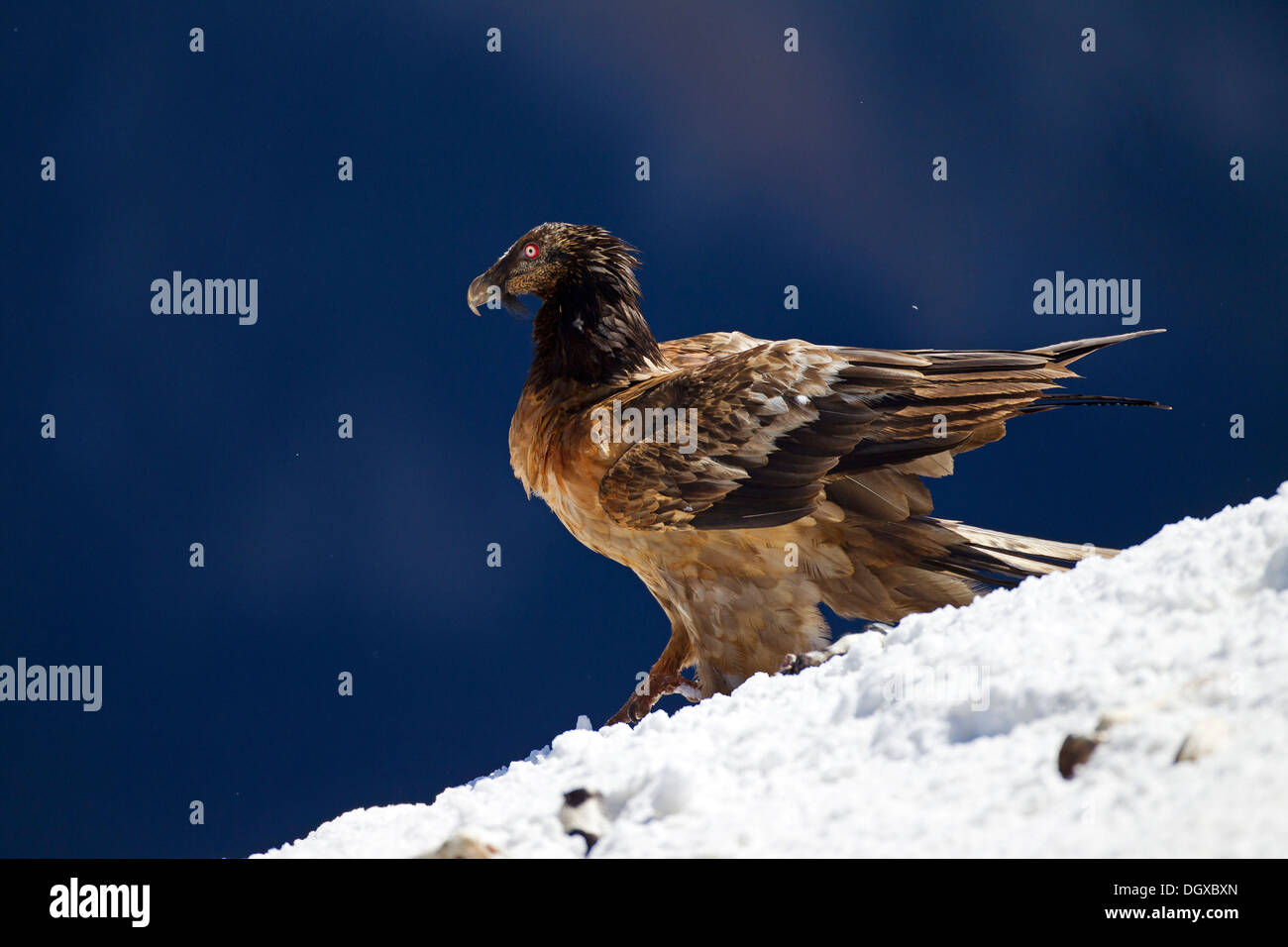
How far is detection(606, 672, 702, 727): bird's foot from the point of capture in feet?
16.6

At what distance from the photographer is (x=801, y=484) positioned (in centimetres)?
451

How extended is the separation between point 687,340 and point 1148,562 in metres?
3.22

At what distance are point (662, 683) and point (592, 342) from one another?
5.37 feet

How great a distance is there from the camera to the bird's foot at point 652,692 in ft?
16.6

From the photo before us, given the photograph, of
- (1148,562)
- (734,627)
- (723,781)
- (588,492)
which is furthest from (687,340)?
(723,781)

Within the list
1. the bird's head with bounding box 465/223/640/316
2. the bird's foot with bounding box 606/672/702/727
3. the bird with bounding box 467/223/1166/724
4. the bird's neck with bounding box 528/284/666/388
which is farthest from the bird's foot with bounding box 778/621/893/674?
the bird's head with bounding box 465/223/640/316

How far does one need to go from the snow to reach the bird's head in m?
2.53

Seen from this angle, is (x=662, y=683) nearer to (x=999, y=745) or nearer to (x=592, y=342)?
(x=592, y=342)

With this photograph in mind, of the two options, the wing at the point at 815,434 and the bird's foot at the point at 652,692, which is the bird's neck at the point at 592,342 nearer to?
the wing at the point at 815,434

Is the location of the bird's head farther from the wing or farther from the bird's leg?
the bird's leg

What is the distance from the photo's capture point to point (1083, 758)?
208 cm

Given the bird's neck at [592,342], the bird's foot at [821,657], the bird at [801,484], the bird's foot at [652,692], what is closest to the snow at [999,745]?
the bird's foot at [821,657]

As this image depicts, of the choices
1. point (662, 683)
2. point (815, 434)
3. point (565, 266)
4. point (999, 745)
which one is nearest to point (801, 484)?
point (815, 434)
